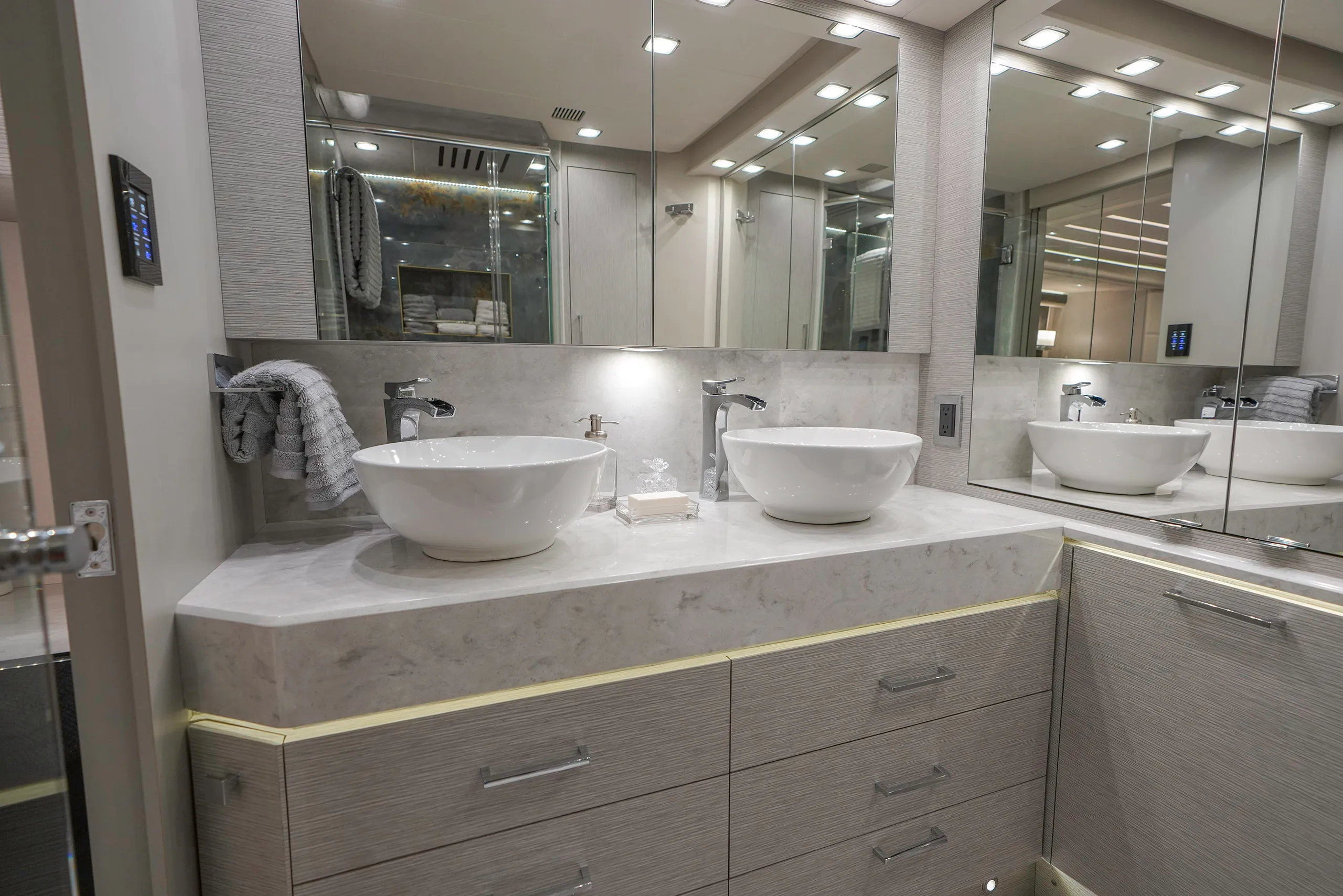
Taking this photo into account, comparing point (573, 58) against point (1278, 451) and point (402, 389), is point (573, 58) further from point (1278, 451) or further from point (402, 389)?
point (1278, 451)

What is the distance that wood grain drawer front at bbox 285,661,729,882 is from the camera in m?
0.82

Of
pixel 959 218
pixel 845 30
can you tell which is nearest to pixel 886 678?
pixel 959 218

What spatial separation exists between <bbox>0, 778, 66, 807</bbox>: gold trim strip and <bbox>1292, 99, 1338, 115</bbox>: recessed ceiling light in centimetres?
197

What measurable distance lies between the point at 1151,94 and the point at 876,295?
0.67 meters

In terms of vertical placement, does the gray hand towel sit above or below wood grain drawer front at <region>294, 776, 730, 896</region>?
above

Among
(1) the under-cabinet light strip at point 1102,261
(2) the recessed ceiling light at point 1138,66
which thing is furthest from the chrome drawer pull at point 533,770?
(2) the recessed ceiling light at point 1138,66

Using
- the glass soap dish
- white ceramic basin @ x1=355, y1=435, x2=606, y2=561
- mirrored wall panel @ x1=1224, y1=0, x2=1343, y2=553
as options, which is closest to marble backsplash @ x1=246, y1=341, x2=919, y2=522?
the glass soap dish

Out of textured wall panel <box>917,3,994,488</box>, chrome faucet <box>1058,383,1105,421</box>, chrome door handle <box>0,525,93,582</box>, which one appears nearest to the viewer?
chrome door handle <box>0,525,93,582</box>

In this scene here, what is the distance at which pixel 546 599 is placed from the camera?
0.91m

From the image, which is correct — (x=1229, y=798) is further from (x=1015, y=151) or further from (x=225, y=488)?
(x=225, y=488)

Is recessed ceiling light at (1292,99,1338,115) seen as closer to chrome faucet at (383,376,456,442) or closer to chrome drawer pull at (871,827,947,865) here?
chrome drawer pull at (871,827,947,865)

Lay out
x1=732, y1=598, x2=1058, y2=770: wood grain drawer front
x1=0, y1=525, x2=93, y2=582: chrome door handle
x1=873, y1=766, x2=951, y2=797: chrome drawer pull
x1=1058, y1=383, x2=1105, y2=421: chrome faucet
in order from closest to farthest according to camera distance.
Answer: x1=0, y1=525, x2=93, y2=582: chrome door handle
x1=732, y1=598, x2=1058, y2=770: wood grain drawer front
x1=873, y1=766, x2=951, y2=797: chrome drawer pull
x1=1058, y1=383, x2=1105, y2=421: chrome faucet

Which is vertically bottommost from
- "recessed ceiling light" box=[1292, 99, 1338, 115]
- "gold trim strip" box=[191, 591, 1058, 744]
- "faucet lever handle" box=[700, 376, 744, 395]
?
"gold trim strip" box=[191, 591, 1058, 744]

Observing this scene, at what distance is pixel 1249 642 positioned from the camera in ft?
3.33
